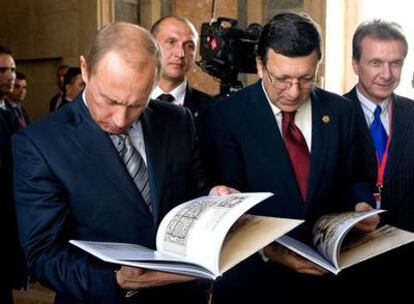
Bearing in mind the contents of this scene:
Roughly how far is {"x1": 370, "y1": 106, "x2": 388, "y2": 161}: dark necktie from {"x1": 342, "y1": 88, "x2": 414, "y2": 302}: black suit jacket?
4 cm

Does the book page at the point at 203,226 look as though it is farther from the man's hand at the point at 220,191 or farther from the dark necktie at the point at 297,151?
the dark necktie at the point at 297,151

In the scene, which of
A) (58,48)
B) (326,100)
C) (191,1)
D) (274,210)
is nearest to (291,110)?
(326,100)

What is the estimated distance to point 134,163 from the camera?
5.83 ft

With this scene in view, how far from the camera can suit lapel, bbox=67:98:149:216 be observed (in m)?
1.70

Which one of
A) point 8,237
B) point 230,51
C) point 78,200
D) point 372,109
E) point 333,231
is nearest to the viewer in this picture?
point 78,200

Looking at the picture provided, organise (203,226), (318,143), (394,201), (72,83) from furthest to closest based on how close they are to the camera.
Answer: (72,83), (394,201), (318,143), (203,226)

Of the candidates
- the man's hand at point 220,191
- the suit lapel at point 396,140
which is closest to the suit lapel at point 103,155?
the man's hand at point 220,191

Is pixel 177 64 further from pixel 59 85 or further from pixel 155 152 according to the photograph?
pixel 59 85

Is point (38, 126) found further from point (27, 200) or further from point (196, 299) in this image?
point (196, 299)

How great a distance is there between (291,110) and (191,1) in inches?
176

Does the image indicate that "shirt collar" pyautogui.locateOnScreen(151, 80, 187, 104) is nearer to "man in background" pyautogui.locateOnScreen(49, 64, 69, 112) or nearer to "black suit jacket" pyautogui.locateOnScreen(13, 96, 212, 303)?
"black suit jacket" pyautogui.locateOnScreen(13, 96, 212, 303)

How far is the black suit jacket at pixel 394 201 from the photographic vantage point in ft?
8.13

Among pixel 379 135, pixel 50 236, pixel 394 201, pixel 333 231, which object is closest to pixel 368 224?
pixel 333 231

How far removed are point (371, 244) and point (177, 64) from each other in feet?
5.78
